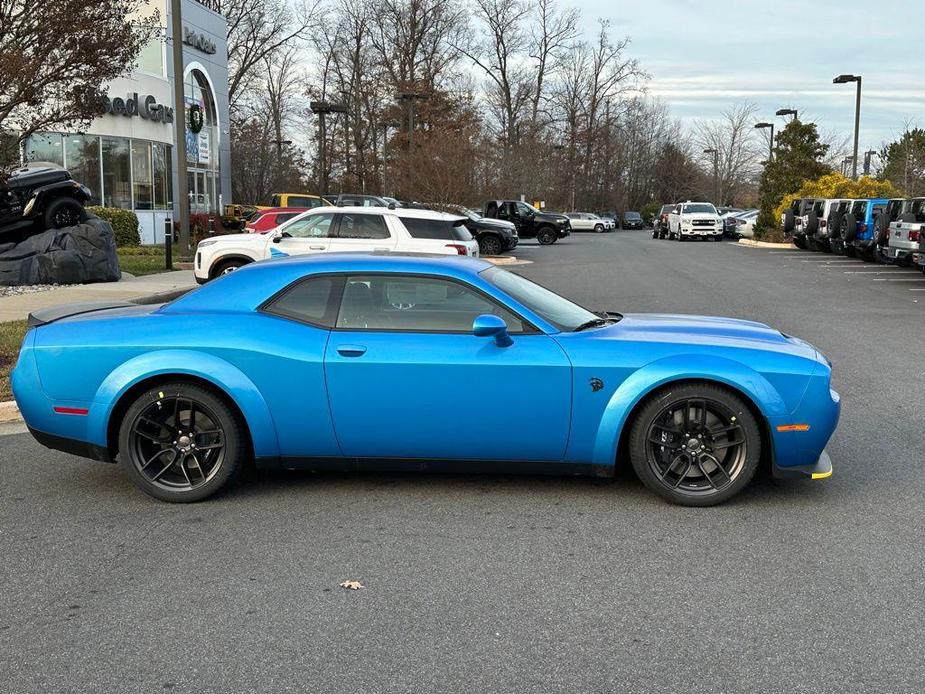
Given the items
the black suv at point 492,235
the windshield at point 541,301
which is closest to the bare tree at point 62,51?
the windshield at point 541,301

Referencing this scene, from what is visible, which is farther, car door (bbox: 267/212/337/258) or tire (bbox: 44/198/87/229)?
tire (bbox: 44/198/87/229)

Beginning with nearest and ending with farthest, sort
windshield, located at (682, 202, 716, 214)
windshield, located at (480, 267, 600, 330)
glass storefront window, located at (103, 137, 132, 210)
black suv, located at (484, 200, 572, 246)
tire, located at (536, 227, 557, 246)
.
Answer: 1. windshield, located at (480, 267, 600, 330)
2. glass storefront window, located at (103, 137, 132, 210)
3. black suv, located at (484, 200, 572, 246)
4. tire, located at (536, 227, 557, 246)
5. windshield, located at (682, 202, 716, 214)

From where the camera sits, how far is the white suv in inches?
643

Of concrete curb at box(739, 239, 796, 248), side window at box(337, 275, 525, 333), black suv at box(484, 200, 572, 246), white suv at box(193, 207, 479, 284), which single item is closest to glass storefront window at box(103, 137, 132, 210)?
black suv at box(484, 200, 572, 246)

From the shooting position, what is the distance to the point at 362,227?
16.7 meters

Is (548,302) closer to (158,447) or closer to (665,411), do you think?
(665,411)

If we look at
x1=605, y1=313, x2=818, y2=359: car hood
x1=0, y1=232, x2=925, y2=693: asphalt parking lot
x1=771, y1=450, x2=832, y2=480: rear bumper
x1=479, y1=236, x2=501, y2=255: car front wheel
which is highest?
x1=605, y1=313, x2=818, y2=359: car hood

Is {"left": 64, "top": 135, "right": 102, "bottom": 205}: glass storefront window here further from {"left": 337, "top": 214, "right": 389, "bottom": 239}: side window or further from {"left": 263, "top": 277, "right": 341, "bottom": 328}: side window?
{"left": 263, "top": 277, "right": 341, "bottom": 328}: side window

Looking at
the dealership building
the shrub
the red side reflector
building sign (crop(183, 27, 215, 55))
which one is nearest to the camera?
the red side reflector

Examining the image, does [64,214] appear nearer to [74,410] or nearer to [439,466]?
[74,410]

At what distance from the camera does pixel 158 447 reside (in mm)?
5309

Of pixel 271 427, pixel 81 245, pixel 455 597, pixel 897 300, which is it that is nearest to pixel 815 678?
pixel 455 597

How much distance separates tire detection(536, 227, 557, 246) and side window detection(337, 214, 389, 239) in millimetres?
25406

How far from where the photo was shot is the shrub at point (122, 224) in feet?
97.3
